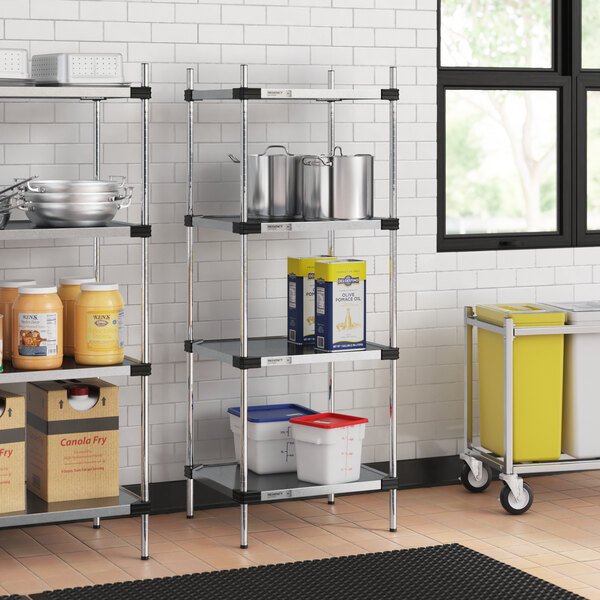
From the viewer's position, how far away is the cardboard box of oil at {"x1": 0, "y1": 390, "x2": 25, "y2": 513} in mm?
4223

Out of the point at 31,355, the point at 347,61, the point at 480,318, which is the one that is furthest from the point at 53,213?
the point at 480,318

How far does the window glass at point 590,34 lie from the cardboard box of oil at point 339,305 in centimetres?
189

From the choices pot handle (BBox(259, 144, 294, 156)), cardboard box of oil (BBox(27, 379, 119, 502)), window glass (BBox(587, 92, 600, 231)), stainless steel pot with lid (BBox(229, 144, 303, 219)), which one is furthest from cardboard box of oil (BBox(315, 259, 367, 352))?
window glass (BBox(587, 92, 600, 231))

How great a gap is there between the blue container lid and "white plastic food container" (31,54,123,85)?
145 cm

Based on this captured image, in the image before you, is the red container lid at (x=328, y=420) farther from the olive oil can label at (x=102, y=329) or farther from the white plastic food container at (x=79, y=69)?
the white plastic food container at (x=79, y=69)

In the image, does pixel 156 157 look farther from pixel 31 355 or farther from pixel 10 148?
pixel 31 355

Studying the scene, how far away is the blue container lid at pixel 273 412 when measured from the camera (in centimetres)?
483

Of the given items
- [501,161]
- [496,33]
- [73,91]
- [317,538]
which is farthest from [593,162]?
[73,91]

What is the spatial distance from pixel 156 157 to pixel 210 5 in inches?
26.4

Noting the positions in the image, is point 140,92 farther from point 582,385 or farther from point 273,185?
point 582,385

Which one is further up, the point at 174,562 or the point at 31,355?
the point at 31,355

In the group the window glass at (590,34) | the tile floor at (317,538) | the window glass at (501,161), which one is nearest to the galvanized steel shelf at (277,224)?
the window glass at (501,161)

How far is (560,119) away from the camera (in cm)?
573

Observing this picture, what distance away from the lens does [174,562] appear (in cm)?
433
